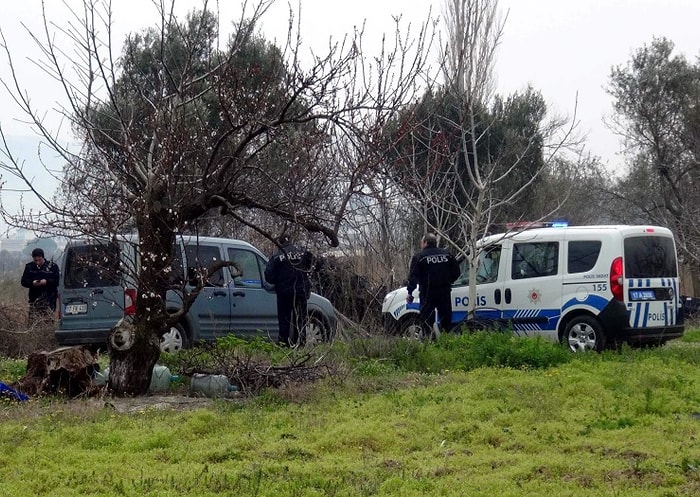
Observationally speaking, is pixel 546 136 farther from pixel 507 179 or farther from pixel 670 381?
pixel 670 381

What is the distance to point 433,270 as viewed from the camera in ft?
45.4

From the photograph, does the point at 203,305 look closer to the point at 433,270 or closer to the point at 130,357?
the point at 433,270

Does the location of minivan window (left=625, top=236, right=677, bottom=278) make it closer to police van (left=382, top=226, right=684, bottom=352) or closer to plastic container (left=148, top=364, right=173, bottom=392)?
police van (left=382, top=226, right=684, bottom=352)

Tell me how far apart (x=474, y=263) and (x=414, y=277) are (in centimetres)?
128

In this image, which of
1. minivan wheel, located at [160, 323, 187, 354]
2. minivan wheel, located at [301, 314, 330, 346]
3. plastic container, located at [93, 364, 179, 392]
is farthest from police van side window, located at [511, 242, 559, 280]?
plastic container, located at [93, 364, 179, 392]

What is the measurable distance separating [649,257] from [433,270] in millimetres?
3001

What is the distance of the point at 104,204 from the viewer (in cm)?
977

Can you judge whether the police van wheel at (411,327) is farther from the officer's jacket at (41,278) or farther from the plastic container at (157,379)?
the officer's jacket at (41,278)

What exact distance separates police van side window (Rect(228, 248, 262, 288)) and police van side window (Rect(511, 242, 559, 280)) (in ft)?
13.4

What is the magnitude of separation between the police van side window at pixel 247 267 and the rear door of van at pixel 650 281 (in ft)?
18.8

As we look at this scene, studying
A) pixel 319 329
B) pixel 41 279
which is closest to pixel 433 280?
pixel 319 329

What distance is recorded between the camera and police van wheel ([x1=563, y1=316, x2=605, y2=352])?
528 inches

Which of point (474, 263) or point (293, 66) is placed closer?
point (293, 66)

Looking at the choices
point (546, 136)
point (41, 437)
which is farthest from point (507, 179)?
point (41, 437)
